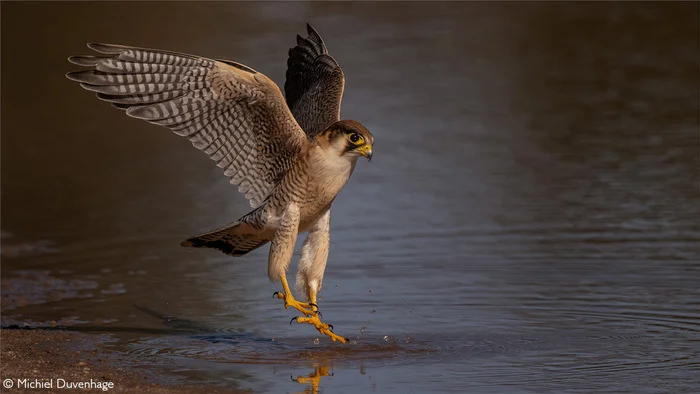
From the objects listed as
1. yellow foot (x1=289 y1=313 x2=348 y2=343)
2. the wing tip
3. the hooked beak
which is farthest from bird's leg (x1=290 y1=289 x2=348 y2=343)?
the wing tip

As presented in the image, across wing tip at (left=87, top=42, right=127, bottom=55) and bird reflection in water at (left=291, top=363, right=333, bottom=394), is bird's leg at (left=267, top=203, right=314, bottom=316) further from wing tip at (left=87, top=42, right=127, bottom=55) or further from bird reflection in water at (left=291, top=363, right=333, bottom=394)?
wing tip at (left=87, top=42, right=127, bottom=55)

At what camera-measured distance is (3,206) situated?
12156 millimetres

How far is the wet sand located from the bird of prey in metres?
0.94

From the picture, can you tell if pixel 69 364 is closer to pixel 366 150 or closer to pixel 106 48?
pixel 106 48

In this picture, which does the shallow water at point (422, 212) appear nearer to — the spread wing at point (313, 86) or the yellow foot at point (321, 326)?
the yellow foot at point (321, 326)

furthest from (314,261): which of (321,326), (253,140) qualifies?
(253,140)

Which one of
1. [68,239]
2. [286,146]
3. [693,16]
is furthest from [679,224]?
[693,16]

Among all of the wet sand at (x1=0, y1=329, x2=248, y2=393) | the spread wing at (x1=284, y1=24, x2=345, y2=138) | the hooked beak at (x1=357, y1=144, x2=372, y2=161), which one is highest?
the spread wing at (x1=284, y1=24, x2=345, y2=138)

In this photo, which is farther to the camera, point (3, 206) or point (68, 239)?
point (3, 206)

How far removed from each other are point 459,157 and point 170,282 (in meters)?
4.42

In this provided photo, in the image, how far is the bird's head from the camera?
782cm

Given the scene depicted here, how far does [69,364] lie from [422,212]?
460 centimetres

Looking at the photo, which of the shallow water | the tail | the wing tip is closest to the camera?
the wing tip

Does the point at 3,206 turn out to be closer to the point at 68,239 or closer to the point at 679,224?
the point at 68,239
